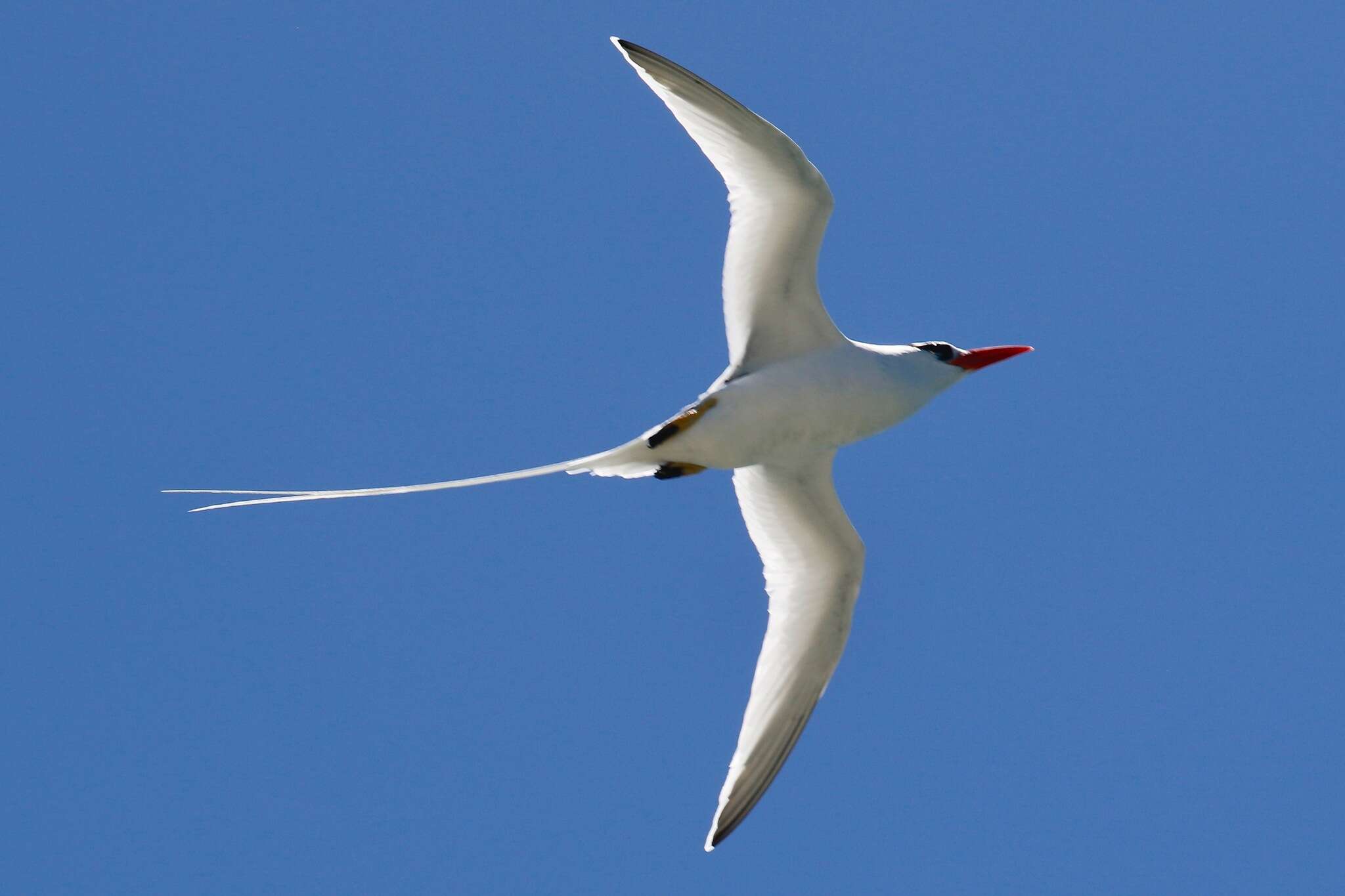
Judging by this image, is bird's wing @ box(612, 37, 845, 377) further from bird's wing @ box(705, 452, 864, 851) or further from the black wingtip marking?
bird's wing @ box(705, 452, 864, 851)

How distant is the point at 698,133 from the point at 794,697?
394cm

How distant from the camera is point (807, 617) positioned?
1086 cm

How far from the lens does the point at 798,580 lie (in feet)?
35.9

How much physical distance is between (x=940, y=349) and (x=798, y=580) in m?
1.95

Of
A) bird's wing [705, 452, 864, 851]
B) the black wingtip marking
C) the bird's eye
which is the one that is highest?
the bird's eye

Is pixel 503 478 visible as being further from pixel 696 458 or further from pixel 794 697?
pixel 794 697

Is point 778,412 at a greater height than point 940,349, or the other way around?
point 940,349

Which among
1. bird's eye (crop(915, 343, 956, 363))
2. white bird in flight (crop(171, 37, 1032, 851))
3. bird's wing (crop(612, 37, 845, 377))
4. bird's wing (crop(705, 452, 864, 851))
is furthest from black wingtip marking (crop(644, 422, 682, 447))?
bird's eye (crop(915, 343, 956, 363))

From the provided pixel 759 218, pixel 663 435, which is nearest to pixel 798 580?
pixel 663 435

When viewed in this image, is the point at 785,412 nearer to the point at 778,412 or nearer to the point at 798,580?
the point at 778,412

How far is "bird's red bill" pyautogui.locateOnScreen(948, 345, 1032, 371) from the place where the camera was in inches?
413

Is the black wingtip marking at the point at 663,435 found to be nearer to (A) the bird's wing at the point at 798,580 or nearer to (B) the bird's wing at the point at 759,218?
(B) the bird's wing at the point at 759,218

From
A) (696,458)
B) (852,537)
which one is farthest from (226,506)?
(852,537)

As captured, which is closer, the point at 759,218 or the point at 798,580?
the point at 759,218
